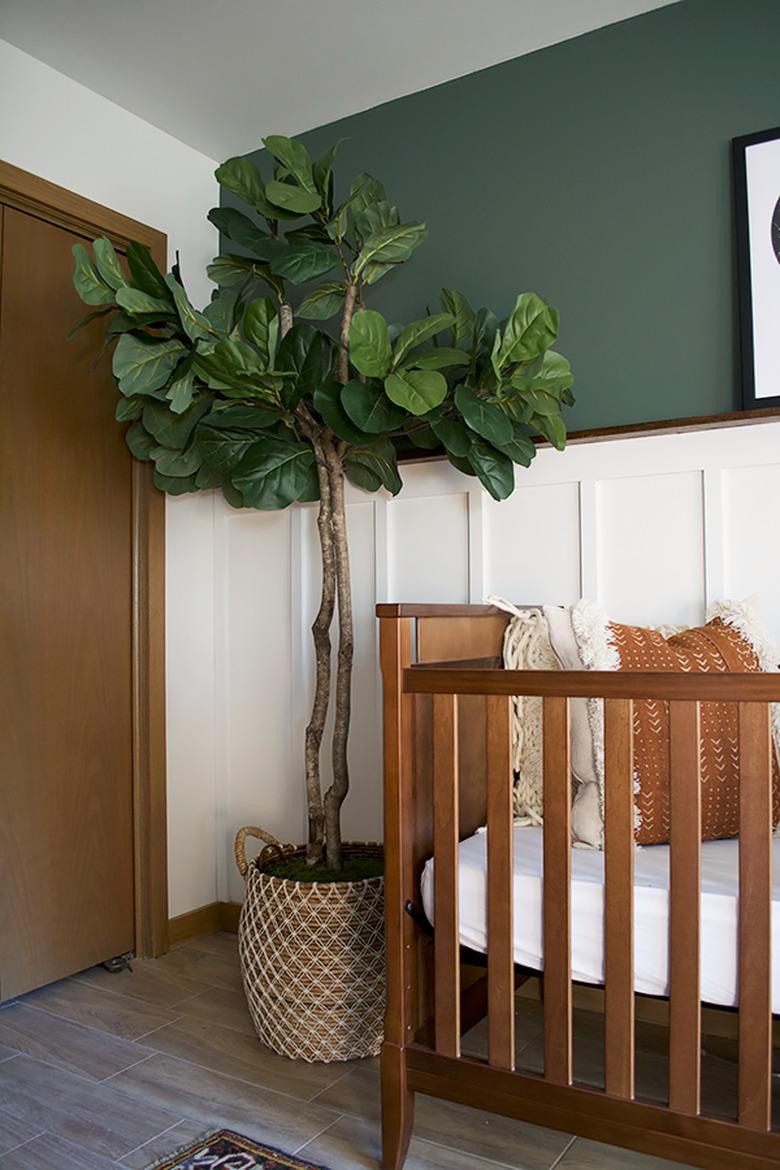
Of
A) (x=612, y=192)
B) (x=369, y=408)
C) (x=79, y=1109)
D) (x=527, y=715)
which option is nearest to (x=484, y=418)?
(x=369, y=408)

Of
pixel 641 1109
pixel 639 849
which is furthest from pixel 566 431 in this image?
pixel 641 1109

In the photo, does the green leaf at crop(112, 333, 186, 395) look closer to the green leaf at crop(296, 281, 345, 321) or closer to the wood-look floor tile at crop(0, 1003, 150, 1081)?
the green leaf at crop(296, 281, 345, 321)

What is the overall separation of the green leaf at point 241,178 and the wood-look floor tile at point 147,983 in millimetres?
1788

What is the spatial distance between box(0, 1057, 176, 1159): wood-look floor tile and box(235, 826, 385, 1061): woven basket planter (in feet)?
0.90

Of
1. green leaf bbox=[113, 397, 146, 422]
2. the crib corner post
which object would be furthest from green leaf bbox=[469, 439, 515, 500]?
green leaf bbox=[113, 397, 146, 422]

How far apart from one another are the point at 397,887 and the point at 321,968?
0.45m

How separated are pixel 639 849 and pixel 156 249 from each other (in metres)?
1.94

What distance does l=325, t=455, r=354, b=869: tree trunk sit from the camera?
1.95 metres

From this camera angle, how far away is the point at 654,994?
50.1 inches

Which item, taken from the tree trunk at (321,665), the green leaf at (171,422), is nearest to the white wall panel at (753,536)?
the tree trunk at (321,665)

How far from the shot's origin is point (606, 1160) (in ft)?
4.89

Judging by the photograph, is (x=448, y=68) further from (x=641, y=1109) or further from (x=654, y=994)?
(x=641, y=1109)

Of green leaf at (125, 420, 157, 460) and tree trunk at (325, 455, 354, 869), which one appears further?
green leaf at (125, 420, 157, 460)

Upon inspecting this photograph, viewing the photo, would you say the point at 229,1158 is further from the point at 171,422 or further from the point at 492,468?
the point at 171,422
